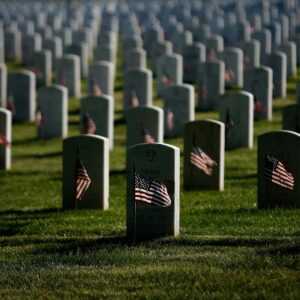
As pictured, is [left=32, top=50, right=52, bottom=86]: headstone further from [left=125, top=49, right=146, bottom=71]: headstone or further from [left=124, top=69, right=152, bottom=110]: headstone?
[left=124, top=69, right=152, bottom=110]: headstone

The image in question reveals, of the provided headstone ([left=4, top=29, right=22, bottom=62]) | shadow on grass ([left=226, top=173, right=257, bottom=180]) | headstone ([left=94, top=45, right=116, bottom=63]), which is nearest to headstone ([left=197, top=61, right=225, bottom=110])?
headstone ([left=94, top=45, right=116, bottom=63])

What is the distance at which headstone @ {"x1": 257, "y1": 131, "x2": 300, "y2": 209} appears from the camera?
14.1m

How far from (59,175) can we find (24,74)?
605cm

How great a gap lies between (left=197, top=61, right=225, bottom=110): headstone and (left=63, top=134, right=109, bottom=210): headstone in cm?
1008

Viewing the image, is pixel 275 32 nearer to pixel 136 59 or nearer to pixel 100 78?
pixel 136 59

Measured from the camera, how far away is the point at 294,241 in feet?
40.0

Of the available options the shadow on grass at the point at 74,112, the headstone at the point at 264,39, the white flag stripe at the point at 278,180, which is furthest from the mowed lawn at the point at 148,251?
the headstone at the point at 264,39

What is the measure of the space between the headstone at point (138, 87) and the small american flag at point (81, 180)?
28.7 ft

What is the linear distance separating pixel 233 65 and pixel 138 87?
14.9 feet

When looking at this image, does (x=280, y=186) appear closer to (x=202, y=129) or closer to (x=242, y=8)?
(x=202, y=129)

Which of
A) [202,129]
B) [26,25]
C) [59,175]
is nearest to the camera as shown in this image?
[202,129]

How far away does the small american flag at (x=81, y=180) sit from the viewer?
1468 centimetres

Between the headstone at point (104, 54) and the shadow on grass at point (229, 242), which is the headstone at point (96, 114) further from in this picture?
the headstone at point (104, 54)

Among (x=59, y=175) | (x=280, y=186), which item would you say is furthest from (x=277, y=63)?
(x=280, y=186)
